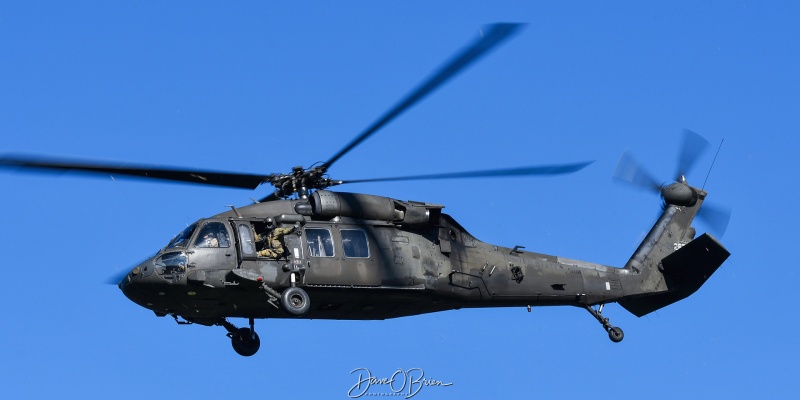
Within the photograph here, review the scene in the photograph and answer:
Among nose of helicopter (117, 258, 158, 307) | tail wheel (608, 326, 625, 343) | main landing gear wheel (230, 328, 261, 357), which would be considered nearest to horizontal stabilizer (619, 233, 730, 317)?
tail wheel (608, 326, 625, 343)

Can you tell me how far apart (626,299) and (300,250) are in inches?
336

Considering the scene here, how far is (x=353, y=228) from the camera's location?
24.9 meters

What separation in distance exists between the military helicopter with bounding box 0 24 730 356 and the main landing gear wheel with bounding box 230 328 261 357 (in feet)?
0.07

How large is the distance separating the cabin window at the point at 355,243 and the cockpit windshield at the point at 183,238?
3022mm

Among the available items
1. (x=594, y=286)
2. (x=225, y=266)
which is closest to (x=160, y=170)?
(x=225, y=266)

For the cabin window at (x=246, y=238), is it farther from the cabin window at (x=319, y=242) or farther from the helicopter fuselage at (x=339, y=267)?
the cabin window at (x=319, y=242)

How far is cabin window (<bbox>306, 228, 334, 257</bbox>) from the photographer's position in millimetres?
24266

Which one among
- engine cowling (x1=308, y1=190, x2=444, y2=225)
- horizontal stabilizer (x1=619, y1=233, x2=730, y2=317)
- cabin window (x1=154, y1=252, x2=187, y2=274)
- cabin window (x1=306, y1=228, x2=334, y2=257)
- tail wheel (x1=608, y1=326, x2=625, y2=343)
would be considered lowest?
tail wheel (x1=608, y1=326, x2=625, y2=343)

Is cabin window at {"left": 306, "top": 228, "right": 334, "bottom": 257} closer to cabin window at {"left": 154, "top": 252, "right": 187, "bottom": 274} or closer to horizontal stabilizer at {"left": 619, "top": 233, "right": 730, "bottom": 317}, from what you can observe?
cabin window at {"left": 154, "top": 252, "right": 187, "bottom": 274}

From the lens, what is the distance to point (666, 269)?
28.8 meters

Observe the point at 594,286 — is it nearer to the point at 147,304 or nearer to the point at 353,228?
the point at 353,228

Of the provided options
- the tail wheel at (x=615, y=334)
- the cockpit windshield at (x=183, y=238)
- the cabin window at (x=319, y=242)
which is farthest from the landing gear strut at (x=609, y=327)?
the cockpit windshield at (x=183, y=238)

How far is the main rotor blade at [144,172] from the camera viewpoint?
21891 mm

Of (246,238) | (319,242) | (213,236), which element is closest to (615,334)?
(319,242)
